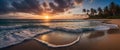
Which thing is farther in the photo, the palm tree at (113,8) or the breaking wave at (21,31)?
the palm tree at (113,8)

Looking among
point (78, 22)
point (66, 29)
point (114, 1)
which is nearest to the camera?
point (66, 29)

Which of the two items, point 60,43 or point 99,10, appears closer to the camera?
point 60,43

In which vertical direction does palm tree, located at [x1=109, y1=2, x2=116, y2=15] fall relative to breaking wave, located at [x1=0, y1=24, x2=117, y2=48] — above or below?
above

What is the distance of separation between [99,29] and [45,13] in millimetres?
1011

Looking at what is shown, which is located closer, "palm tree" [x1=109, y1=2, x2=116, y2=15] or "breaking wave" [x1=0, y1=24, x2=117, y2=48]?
"breaking wave" [x1=0, y1=24, x2=117, y2=48]

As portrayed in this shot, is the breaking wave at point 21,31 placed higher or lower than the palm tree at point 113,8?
lower

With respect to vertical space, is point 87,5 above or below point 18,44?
above

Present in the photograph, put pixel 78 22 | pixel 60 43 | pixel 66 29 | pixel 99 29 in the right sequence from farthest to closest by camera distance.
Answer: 1. pixel 78 22
2. pixel 99 29
3. pixel 66 29
4. pixel 60 43

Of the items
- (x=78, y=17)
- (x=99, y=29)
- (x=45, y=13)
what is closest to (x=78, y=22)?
(x=78, y=17)

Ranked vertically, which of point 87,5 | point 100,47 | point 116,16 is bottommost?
point 100,47

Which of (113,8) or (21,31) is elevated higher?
(113,8)

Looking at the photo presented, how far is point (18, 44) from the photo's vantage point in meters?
1.72

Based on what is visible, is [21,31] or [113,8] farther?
[113,8]

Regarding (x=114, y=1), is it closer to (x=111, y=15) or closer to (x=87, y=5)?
(x=111, y=15)
